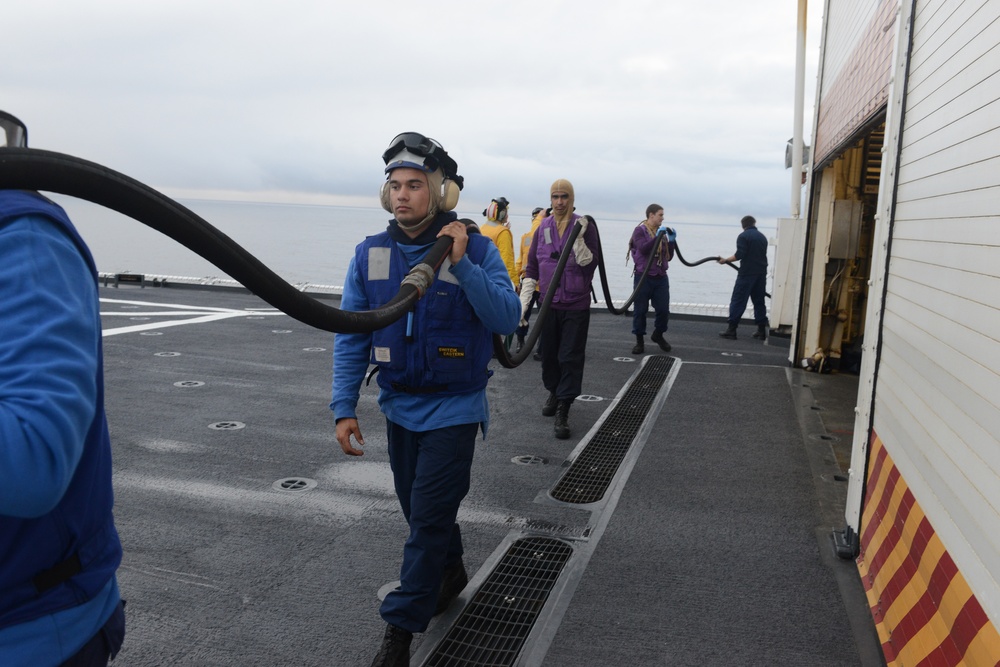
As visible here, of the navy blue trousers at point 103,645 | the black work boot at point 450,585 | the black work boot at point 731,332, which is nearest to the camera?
the navy blue trousers at point 103,645

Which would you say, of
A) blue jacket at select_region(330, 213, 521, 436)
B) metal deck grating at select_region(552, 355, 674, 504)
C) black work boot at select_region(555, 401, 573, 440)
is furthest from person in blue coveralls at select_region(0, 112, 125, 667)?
black work boot at select_region(555, 401, 573, 440)

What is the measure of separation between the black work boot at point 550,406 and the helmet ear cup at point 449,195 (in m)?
4.33

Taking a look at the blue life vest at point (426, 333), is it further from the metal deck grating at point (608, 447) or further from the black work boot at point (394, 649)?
the metal deck grating at point (608, 447)

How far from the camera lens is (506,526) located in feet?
15.8

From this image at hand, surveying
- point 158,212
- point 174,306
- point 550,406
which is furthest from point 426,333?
point 174,306

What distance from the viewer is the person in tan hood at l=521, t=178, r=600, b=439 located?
277 inches

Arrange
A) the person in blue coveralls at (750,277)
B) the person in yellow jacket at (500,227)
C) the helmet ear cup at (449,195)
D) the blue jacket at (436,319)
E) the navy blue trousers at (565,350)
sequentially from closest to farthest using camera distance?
the blue jacket at (436,319) → the helmet ear cup at (449,195) → the navy blue trousers at (565,350) → the person in yellow jacket at (500,227) → the person in blue coveralls at (750,277)

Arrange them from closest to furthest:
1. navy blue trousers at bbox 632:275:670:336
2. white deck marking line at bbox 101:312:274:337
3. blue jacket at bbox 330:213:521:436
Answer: blue jacket at bbox 330:213:521:436 → navy blue trousers at bbox 632:275:670:336 → white deck marking line at bbox 101:312:274:337

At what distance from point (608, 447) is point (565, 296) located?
141 centimetres

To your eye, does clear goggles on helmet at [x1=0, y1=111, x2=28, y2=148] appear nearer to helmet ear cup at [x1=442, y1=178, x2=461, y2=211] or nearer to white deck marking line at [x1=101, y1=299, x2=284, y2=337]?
helmet ear cup at [x1=442, y1=178, x2=461, y2=211]

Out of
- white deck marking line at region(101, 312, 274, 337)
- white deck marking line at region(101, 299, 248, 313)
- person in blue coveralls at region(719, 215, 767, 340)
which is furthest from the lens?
white deck marking line at region(101, 299, 248, 313)

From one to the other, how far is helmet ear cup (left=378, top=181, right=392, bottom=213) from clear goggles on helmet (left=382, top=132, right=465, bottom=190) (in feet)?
0.35

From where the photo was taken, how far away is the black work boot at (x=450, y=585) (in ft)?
12.2

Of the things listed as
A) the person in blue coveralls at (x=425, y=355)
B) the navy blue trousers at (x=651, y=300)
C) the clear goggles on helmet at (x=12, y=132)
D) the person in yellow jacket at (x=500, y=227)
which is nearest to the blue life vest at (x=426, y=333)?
the person in blue coveralls at (x=425, y=355)
